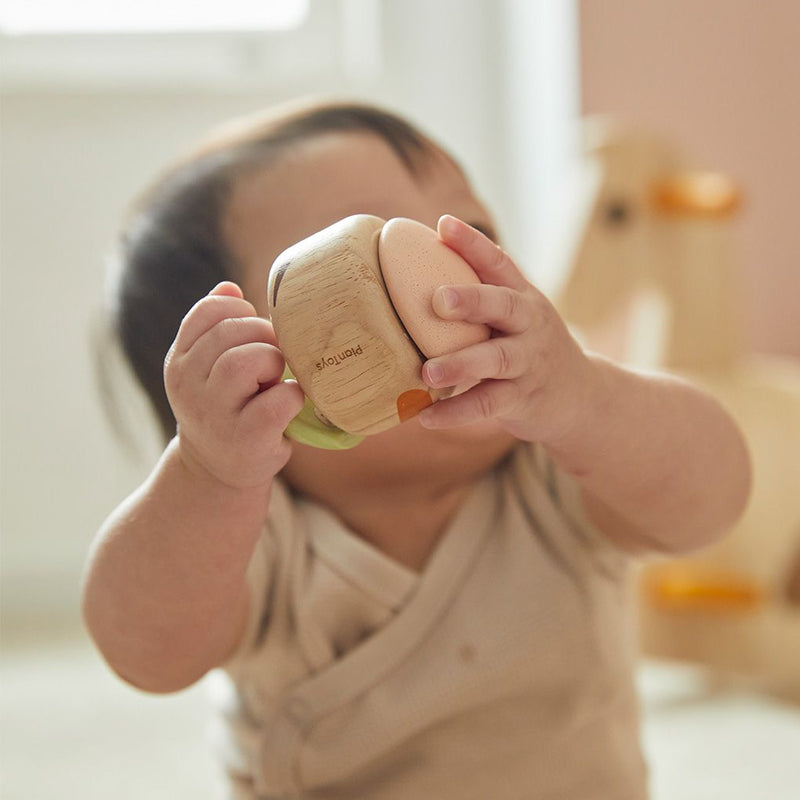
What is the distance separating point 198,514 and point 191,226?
15cm

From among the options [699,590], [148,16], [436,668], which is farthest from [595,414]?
[148,16]

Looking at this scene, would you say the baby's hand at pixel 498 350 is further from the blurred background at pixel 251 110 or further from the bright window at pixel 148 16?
the bright window at pixel 148 16

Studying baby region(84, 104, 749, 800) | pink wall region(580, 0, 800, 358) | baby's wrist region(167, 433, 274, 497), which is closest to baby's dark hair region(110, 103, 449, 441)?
baby region(84, 104, 749, 800)

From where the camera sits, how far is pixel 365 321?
328 millimetres

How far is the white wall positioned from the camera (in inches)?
45.3

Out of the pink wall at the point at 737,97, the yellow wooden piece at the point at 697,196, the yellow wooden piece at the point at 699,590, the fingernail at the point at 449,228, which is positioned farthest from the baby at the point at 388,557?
the pink wall at the point at 737,97

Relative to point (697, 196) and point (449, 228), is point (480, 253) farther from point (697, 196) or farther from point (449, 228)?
point (697, 196)

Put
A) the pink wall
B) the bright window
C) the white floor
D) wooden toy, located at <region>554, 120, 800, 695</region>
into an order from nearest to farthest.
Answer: the white floor
wooden toy, located at <region>554, 120, 800, 695</region>
the pink wall
the bright window

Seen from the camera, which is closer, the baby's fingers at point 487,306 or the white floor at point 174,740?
the baby's fingers at point 487,306

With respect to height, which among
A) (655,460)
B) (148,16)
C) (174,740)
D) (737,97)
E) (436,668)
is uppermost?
(148,16)

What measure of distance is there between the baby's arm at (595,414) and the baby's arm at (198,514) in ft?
0.19

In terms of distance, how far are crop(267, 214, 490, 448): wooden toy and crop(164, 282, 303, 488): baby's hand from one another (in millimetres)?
12

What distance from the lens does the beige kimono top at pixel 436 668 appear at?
1.69ft

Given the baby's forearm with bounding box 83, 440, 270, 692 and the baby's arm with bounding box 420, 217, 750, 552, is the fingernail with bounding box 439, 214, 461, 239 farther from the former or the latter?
the baby's forearm with bounding box 83, 440, 270, 692
